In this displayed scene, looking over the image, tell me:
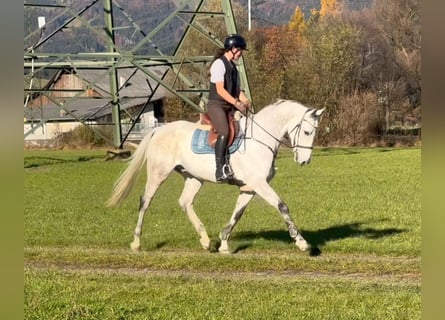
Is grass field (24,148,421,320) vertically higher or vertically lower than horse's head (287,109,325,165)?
lower

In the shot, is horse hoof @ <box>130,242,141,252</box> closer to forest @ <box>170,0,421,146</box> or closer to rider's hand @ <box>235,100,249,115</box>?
rider's hand @ <box>235,100,249,115</box>

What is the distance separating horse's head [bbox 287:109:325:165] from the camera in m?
8.56

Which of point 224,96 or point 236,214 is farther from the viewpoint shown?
point 236,214

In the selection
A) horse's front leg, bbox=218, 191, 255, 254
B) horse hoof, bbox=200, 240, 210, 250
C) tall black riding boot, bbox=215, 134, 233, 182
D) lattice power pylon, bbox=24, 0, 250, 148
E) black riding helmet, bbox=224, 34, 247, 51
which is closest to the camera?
black riding helmet, bbox=224, 34, 247, 51

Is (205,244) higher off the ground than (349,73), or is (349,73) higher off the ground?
(349,73)

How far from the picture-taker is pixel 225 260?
26.8ft

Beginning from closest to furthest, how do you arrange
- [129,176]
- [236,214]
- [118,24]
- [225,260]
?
[225,260], [236,214], [129,176], [118,24]

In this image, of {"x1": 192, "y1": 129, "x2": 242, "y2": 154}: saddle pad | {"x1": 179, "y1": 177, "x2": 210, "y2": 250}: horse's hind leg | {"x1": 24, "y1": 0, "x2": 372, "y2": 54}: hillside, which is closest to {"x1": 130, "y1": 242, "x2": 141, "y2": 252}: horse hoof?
{"x1": 179, "y1": 177, "x2": 210, "y2": 250}: horse's hind leg

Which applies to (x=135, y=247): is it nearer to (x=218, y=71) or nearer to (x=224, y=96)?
(x=224, y=96)

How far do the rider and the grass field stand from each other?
111 cm

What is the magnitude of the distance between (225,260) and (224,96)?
1822 millimetres

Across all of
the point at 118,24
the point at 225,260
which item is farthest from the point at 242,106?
the point at 118,24

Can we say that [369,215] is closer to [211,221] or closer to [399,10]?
[211,221]
